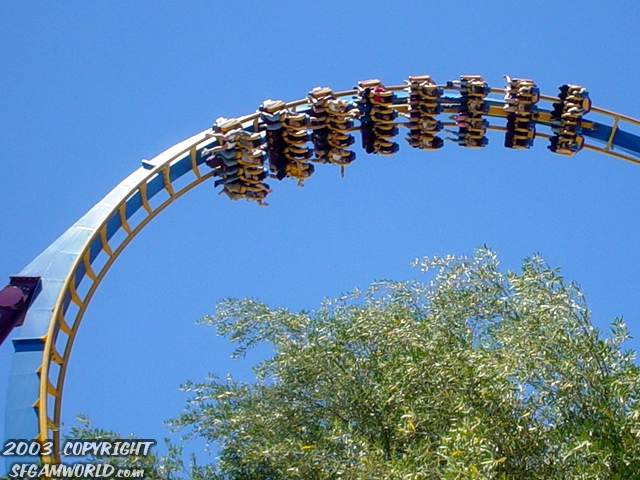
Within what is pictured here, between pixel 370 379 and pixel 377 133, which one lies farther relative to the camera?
pixel 377 133

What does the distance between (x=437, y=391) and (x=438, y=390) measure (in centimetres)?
1

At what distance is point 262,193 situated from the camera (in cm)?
1062

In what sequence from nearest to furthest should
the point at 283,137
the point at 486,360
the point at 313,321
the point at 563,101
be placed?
the point at 486,360
the point at 313,321
the point at 283,137
the point at 563,101

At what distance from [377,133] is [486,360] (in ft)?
13.9

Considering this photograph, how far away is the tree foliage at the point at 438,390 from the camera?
736cm

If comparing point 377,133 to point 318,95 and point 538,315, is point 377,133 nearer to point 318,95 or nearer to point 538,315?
point 318,95

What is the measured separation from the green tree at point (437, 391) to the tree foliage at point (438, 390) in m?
0.01

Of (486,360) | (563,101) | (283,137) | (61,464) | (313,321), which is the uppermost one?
(563,101)

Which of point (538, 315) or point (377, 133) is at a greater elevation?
point (377, 133)

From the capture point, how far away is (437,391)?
8.20 metres

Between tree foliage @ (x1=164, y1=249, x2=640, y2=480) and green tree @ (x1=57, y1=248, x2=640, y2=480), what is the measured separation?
0.04ft

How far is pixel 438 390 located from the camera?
Result: 819cm

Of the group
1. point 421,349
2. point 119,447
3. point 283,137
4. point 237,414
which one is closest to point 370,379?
point 421,349

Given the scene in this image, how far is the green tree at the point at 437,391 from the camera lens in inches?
289
